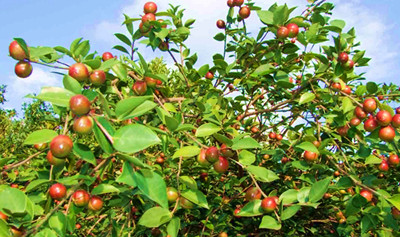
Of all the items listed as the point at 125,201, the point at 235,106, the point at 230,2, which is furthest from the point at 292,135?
the point at 125,201

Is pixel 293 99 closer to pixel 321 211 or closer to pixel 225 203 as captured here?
pixel 225 203

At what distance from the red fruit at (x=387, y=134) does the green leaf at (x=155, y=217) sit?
39.7 inches

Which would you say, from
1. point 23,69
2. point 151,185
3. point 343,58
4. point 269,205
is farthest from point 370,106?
point 23,69

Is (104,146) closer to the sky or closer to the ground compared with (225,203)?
closer to the sky

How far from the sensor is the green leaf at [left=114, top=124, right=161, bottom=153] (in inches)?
38.5

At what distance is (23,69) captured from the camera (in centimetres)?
140

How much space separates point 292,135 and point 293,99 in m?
0.64

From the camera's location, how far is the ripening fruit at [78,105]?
3.38ft

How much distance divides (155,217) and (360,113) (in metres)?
1.11

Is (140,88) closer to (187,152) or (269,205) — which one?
(187,152)

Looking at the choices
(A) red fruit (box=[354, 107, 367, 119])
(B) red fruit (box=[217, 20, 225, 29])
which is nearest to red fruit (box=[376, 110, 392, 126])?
(A) red fruit (box=[354, 107, 367, 119])

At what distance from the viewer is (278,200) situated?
1584 mm

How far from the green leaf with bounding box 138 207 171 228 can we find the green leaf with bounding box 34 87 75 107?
0.57m

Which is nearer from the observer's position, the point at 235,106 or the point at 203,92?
the point at 203,92
